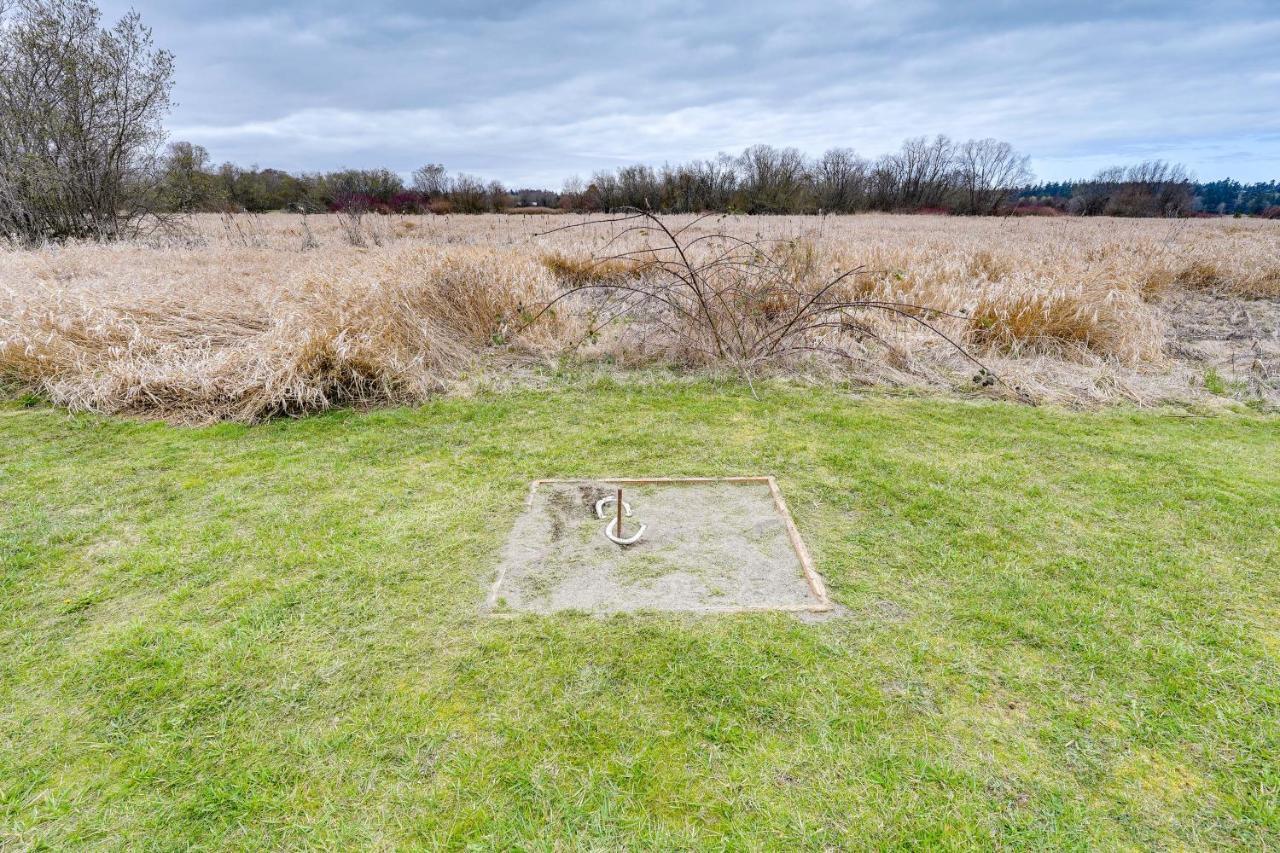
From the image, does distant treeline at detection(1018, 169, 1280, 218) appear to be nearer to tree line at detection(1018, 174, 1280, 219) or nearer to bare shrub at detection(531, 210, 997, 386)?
tree line at detection(1018, 174, 1280, 219)

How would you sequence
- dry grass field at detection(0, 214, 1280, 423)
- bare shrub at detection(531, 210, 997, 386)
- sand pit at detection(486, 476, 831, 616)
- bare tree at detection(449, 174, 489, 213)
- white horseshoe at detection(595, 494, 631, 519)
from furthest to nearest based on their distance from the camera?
bare tree at detection(449, 174, 489, 213) < bare shrub at detection(531, 210, 997, 386) < dry grass field at detection(0, 214, 1280, 423) < white horseshoe at detection(595, 494, 631, 519) < sand pit at detection(486, 476, 831, 616)

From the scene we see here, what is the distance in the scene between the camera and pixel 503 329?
545 cm

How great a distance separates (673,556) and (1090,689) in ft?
4.25

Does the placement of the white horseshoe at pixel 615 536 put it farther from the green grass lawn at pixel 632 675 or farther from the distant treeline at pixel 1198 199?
the distant treeline at pixel 1198 199

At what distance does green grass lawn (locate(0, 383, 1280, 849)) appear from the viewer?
126 centimetres

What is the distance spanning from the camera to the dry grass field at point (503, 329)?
155 inches

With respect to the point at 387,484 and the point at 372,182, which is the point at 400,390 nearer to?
the point at 387,484

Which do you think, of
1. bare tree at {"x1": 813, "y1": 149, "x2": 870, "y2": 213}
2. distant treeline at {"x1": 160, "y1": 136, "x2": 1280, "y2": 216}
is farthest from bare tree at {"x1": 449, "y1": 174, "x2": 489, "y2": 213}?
bare tree at {"x1": 813, "y1": 149, "x2": 870, "y2": 213}

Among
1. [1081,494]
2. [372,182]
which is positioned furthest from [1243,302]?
[372,182]

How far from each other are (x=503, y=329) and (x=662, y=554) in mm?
3786

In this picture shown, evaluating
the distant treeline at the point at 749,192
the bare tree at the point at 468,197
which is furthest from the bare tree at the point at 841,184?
the bare tree at the point at 468,197

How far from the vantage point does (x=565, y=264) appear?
7723mm

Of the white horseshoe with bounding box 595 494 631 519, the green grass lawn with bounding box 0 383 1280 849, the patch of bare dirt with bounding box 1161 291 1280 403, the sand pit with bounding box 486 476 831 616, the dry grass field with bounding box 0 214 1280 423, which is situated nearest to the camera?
the green grass lawn with bounding box 0 383 1280 849

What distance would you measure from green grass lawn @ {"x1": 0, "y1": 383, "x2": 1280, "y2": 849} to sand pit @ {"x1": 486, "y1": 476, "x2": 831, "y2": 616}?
0.09 m
